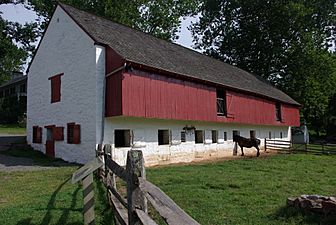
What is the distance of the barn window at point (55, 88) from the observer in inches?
766

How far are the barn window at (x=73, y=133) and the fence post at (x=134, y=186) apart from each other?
1321 centimetres

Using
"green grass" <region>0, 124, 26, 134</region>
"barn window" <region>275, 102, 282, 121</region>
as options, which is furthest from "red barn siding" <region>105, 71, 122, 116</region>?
"barn window" <region>275, 102, 282, 121</region>

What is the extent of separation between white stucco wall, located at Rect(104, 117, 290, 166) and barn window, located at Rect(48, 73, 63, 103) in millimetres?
4608

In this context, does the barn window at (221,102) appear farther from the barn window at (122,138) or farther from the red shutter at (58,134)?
the red shutter at (58,134)

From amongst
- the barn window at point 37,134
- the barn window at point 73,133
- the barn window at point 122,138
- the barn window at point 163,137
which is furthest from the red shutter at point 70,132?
the barn window at point 163,137

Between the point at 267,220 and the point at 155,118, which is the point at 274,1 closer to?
the point at 155,118

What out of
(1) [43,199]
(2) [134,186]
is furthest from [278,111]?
(2) [134,186]

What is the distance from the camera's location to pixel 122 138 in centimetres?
1756

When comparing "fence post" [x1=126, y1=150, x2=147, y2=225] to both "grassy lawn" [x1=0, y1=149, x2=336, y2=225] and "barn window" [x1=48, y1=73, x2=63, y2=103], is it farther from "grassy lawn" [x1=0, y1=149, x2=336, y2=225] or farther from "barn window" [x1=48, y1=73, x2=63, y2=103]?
"barn window" [x1=48, y1=73, x2=63, y2=103]

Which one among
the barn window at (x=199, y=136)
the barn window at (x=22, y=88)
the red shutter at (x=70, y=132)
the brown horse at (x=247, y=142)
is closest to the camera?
the red shutter at (x=70, y=132)

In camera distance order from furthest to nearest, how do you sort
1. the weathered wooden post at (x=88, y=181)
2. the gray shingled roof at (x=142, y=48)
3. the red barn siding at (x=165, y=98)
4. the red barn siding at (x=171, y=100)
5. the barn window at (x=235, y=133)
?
1. the barn window at (x=235, y=133)
2. the gray shingled roof at (x=142, y=48)
3. the red barn siding at (x=165, y=98)
4. the red barn siding at (x=171, y=100)
5. the weathered wooden post at (x=88, y=181)

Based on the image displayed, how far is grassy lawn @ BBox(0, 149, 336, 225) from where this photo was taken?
265 inches

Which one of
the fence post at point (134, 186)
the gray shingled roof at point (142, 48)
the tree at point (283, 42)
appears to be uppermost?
the tree at point (283, 42)

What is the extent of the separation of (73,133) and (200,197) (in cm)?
1091
